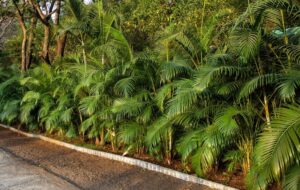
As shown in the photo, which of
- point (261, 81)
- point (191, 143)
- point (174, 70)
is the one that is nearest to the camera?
point (261, 81)

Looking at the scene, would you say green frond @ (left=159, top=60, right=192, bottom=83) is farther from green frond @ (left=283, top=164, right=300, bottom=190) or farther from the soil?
Answer: green frond @ (left=283, top=164, right=300, bottom=190)

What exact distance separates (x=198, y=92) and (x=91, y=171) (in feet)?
8.78

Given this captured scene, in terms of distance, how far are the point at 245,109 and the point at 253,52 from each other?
2.92 feet

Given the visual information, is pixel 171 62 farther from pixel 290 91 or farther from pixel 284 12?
pixel 290 91

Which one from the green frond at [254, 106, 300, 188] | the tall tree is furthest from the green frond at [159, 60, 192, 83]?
the tall tree

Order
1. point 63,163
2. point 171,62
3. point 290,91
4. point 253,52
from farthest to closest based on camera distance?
1. point 63,163
2. point 171,62
3. point 253,52
4. point 290,91

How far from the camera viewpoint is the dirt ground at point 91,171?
664 cm

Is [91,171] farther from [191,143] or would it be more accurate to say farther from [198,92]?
[198,92]

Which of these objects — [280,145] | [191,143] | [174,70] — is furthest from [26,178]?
[280,145]

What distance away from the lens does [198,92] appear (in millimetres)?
6199

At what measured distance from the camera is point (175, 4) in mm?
12570

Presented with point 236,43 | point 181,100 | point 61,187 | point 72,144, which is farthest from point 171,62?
point 72,144

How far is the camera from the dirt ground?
6.64 meters

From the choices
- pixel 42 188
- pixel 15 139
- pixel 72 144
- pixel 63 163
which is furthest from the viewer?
pixel 15 139
